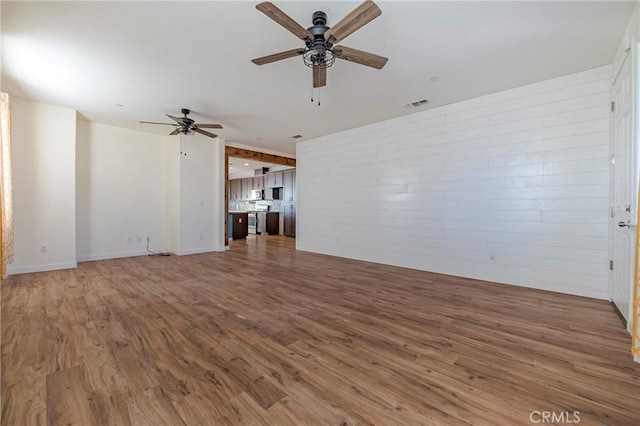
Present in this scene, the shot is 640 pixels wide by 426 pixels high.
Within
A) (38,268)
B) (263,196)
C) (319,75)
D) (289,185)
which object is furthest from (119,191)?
(263,196)

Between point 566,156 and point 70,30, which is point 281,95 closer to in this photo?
point 70,30

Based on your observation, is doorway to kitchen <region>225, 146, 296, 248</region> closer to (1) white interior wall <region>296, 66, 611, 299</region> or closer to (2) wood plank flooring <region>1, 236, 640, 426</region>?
(1) white interior wall <region>296, 66, 611, 299</region>

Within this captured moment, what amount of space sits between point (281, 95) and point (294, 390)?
389cm

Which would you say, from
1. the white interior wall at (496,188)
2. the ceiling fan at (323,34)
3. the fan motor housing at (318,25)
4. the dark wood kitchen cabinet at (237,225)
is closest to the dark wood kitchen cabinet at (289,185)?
the dark wood kitchen cabinet at (237,225)

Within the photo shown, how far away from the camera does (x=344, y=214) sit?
243 inches

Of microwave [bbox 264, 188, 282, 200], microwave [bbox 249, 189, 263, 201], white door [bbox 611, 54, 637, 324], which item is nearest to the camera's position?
white door [bbox 611, 54, 637, 324]

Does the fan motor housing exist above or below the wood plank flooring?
above

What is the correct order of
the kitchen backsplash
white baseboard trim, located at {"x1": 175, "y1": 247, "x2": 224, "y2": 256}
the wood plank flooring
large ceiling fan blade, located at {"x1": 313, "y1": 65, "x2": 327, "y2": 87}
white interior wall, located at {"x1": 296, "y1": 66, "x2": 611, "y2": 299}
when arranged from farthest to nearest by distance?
the kitchen backsplash, white baseboard trim, located at {"x1": 175, "y1": 247, "x2": 224, "y2": 256}, white interior wall, located at {"x1": 296, "y1": 66, "x2": 611, "y2": 299}, large ceiling fan blade, located at {"x1": 313, "y1": 65, "x2": 327, "y2": 87}, the wood plank flooring

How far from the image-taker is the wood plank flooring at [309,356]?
1.47m

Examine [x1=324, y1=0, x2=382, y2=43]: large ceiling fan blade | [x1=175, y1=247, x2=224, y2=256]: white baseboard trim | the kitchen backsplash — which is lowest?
[x1=175, y1=247, x2=224, y2=256]: white baseboard trim

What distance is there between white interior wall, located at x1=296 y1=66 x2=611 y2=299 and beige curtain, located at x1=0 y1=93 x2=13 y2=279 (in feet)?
17.8

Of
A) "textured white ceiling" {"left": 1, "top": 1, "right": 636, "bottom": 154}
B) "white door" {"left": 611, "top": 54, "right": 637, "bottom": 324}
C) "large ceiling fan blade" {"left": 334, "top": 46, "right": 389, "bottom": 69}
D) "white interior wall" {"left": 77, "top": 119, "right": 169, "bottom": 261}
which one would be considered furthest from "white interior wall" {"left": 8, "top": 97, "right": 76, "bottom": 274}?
"white door" {"left": 611, "top": 54, "right": 637, "bottom": 324}

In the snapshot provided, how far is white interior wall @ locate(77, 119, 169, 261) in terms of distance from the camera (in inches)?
218

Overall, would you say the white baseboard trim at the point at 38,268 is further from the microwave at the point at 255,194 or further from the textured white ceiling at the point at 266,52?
the microwave at the point at 255,194
